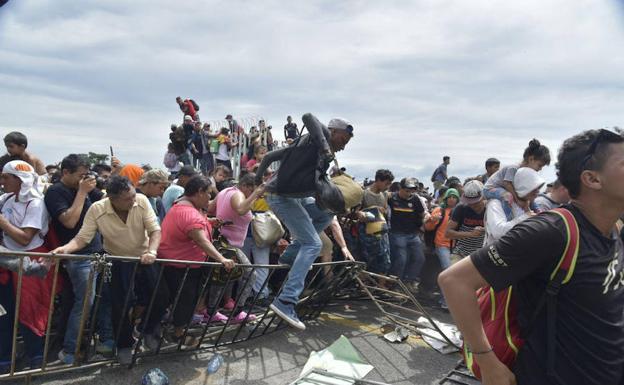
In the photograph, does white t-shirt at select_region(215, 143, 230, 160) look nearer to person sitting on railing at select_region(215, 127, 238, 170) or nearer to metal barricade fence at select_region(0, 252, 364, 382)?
person sitting on railing at select_region(215, 127, 238, 170)

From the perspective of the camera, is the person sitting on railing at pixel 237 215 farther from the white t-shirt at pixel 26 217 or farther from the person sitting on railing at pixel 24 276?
the white t-shirt at pixel 26 217

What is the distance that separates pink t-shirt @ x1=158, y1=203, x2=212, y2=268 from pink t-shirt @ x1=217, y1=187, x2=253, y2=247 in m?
0.90

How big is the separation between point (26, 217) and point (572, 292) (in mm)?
3779

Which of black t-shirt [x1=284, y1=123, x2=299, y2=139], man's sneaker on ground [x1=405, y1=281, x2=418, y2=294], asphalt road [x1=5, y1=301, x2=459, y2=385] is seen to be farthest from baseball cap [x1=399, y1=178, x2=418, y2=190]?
black t-shirt [x1=284, y1=123, x2=299, y2=139]

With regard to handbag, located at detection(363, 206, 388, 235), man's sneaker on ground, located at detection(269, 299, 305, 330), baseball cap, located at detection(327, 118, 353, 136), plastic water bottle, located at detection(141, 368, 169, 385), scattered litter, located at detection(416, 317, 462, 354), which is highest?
baseball cap, located at detection(327, 118, 353, 136)

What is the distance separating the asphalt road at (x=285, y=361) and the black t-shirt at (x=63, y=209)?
1040 millimetres

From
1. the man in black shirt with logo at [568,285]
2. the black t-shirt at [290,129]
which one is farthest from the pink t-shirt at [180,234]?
the black t-shirt at [290,129]

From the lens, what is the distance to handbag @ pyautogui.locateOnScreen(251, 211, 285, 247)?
18.2 ft

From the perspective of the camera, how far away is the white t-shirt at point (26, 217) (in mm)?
3584

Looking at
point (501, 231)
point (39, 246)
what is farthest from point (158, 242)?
point (501, 231)

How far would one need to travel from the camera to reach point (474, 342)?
1.60 m

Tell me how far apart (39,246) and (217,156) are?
8115 millimetres

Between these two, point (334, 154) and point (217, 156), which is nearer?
point (334, 154)

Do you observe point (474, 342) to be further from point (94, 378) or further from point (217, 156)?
point (217, 156)
